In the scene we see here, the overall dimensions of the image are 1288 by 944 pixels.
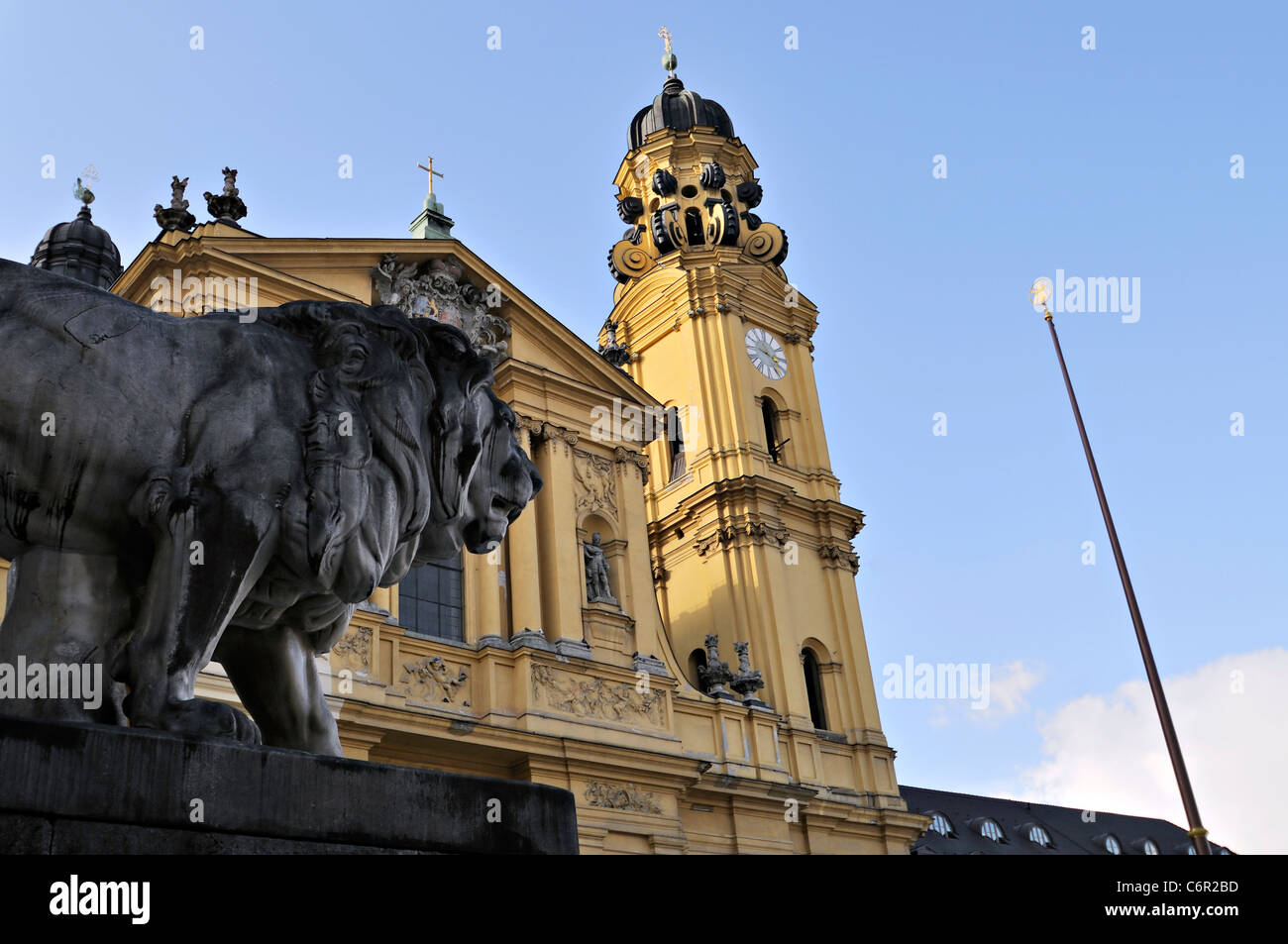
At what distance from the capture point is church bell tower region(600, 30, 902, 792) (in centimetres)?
2361

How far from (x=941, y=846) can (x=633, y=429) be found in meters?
20.2

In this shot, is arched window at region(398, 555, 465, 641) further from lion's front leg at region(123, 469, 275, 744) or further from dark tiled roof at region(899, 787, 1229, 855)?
dark tiled roof at region(899, 787, 1229, 855)

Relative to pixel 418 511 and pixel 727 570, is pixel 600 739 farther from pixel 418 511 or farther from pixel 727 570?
pixel 418 511

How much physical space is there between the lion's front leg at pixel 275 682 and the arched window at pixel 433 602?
14772 mm

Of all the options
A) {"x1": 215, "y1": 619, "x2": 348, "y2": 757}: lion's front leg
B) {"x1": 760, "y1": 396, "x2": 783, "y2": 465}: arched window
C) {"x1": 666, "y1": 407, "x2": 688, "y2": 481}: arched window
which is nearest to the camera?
{"x1": 215, "y1": 619, "x2": 348, "y2": 757}: lion's front leg

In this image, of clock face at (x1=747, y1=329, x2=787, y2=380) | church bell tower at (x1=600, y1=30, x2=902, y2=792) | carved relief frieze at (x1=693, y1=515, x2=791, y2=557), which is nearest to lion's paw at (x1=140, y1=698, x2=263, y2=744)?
Answer: church bell tower at (x1=600, y1=30, x2=902, y2=792)

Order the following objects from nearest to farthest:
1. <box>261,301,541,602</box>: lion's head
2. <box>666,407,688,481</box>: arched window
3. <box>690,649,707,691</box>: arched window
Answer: <box>261,301,541,602</box>: lion's head, <box>690,649,707,691</box>: arched window, <box>666,407,688,481</box>: arched window

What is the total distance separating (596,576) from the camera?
2023 cm

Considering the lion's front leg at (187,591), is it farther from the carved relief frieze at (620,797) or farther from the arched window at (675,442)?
the arched window at (675,442)

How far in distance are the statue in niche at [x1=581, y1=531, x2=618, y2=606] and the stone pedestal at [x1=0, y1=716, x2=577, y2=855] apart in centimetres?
1686

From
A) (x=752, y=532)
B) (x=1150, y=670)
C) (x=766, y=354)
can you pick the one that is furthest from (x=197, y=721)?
(x=766, y=354)

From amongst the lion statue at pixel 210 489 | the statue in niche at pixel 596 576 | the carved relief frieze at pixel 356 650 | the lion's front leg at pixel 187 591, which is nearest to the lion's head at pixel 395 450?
the lion statue at pixel 210 489
